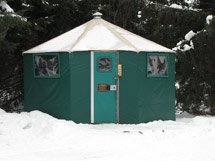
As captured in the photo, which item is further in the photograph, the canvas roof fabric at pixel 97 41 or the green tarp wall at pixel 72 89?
the canvas roof fabric at pixel 97 41

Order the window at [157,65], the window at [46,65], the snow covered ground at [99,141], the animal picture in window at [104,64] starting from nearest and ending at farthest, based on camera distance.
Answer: the snow covered ground at [99,141], the animal picture in window at [104,64], the window at [46,65], the window at [157,65]

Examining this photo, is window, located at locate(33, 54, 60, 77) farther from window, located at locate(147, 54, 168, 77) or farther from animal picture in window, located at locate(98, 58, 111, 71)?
window, located at locate(147, 54, 168, 77)

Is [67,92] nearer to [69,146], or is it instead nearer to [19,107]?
[69,146]

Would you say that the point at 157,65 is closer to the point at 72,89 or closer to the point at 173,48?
the point at 72,89

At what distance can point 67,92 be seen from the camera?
9.26 m

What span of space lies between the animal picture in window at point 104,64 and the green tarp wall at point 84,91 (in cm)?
29

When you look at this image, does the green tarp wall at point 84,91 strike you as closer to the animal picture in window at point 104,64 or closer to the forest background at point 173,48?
the animal picture in window at point 104,64

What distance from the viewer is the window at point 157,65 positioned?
9.78 m

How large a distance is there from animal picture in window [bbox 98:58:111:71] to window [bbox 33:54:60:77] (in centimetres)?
103

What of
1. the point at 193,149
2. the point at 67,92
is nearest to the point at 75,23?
the point at 67,92

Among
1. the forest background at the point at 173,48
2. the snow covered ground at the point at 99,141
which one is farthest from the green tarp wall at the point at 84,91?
the forest background at the point at 173,48

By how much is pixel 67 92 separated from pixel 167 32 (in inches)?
367

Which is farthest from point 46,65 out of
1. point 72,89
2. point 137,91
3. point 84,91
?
point 137,91

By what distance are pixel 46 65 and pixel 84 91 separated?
1236 mm
